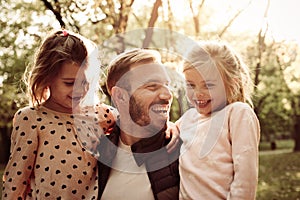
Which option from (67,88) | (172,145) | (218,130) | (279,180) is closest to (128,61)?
(67,88)

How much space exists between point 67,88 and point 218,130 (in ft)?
3.12

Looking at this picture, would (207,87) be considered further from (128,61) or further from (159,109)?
(128,61)

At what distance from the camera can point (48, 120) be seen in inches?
122

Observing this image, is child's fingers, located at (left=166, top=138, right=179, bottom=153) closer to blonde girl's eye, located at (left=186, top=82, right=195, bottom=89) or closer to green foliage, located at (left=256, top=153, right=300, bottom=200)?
blonde girl's eye, located at (left=186, top=82, right=195, bottom=89)

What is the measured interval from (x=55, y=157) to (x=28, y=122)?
263 millimetres

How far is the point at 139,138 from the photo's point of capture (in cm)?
322

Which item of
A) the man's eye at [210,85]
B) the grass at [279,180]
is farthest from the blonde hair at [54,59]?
the grass at [279,180]

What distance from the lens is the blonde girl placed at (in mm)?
2648

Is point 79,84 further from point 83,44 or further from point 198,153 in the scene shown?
point 198,153

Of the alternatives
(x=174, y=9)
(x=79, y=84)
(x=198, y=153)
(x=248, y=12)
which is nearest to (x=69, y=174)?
(x=79, y=84)

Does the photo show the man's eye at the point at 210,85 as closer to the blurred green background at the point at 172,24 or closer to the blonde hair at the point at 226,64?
the blonde hair at the point at 226,64

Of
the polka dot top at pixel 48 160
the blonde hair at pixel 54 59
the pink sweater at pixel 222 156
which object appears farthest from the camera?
the blonde hair at pixel 54 59

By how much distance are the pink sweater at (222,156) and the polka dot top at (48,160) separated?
61 cm

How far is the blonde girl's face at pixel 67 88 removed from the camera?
10.2 ft
